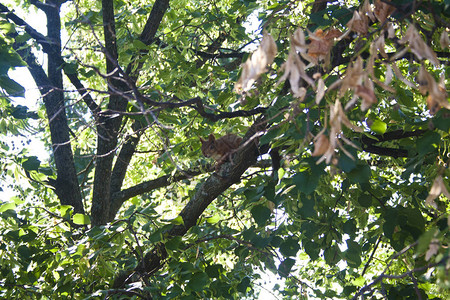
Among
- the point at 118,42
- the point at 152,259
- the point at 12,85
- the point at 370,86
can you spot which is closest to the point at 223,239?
the point at 152,259

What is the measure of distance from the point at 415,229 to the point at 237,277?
1382 mm

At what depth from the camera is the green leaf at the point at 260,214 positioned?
2.68 meters

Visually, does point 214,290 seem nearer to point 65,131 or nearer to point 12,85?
point 12,85

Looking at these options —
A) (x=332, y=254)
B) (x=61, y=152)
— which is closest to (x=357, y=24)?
(x=332, y=254)

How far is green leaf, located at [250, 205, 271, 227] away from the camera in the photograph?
268cm

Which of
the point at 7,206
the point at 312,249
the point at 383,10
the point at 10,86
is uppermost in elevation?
the point at 10,86

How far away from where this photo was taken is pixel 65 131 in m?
4.57

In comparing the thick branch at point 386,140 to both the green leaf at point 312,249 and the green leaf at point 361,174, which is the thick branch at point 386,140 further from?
the green leaf at point 361,174

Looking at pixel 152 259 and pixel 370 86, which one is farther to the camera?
pixel 152 259

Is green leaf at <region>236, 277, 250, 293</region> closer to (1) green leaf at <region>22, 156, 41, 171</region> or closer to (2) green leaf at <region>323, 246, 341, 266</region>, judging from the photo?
(2) green leaf at <region>323, 246, 341, 266</region>

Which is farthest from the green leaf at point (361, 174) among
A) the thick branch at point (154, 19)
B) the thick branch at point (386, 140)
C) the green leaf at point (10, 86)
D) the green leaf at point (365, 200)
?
the thick branch at point (154, 19)

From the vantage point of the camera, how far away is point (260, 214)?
269 centimetres

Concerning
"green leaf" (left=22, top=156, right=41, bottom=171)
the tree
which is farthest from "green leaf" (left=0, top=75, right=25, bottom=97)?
"green leaf" (left=22, top=156, right=41, bottom=171)

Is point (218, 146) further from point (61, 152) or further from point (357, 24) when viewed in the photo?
point (61, 152)
